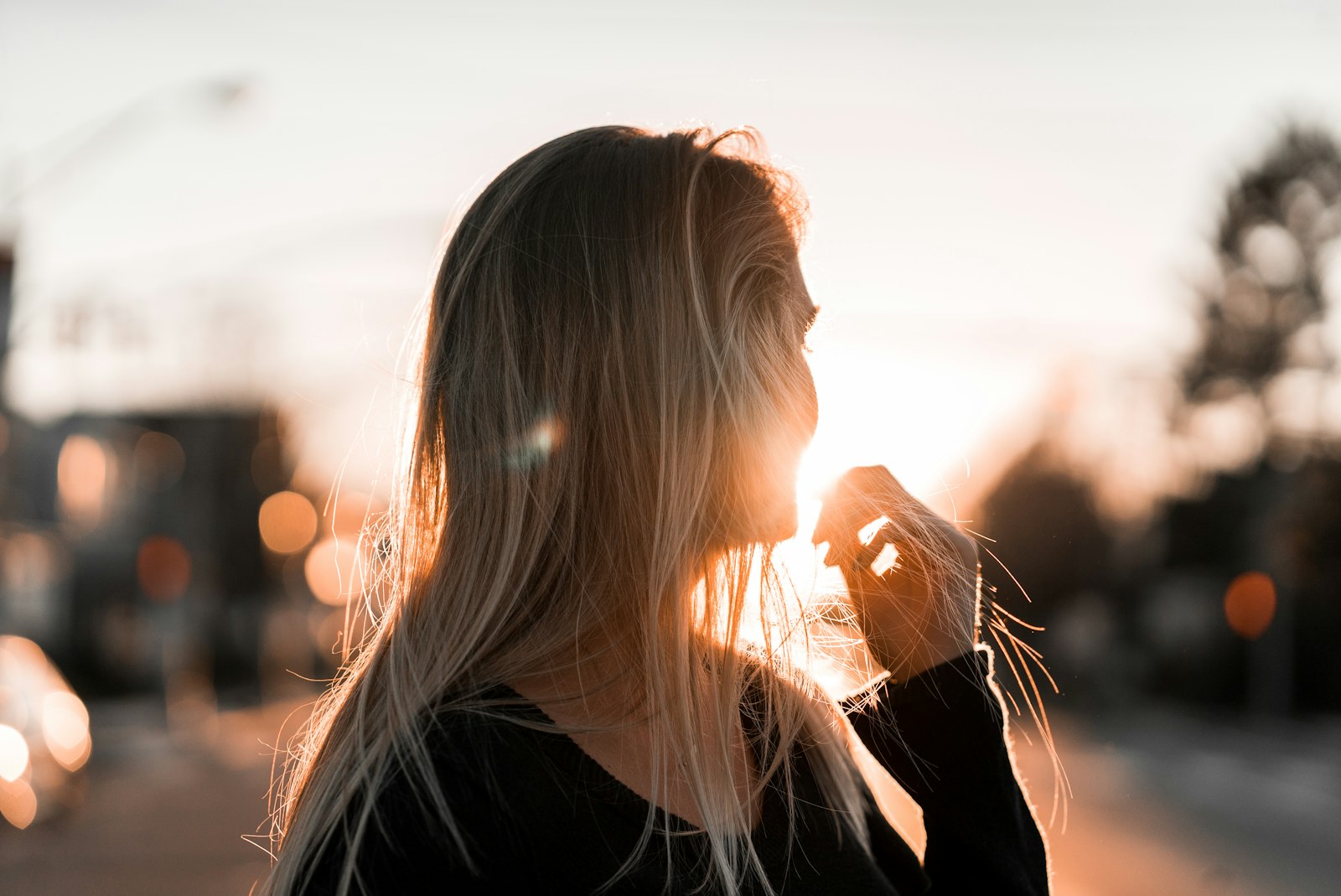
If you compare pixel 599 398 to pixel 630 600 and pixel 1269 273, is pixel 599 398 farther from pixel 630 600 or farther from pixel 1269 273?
pixel 1269 273

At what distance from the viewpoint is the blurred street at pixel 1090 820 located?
9.76 metres

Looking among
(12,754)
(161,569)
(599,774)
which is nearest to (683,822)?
(599,774)

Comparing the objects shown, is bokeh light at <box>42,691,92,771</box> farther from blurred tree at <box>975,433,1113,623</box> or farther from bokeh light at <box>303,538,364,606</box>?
blurred tree at <box>975,433,1113,623</box>

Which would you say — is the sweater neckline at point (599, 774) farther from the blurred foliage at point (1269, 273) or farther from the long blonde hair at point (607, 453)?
the blurred foliage at point (1269, 273)

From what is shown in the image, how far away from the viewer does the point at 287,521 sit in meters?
56.7

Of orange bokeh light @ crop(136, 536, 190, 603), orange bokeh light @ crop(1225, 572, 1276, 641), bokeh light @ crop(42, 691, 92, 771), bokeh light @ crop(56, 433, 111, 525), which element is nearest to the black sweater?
bokeh light @ crop(42, 691, 92, 771)

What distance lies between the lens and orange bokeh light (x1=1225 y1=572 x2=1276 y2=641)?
27734 mm

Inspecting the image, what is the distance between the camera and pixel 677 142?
6.07 feet

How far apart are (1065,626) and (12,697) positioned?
88.4 ft

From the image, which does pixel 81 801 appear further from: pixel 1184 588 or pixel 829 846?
pixel 1184 588

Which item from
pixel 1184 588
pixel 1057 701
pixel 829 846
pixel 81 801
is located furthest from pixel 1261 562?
pixel 829 846

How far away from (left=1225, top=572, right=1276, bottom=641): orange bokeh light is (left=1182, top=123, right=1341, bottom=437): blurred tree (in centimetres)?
836

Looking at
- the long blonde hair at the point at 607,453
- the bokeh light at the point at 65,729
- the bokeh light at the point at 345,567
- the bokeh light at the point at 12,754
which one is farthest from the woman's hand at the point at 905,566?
the bokeh light at the point at 65,729

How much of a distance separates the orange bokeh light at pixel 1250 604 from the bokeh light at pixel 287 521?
37.8 meters
